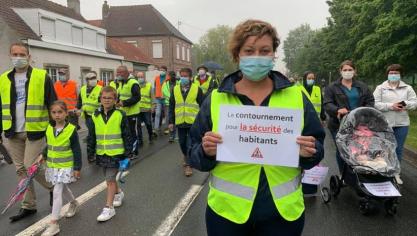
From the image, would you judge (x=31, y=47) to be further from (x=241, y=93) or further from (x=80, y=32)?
(x=241, y=93)

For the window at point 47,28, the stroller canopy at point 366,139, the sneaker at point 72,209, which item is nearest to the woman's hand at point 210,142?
the stroller canopy at point 366,139

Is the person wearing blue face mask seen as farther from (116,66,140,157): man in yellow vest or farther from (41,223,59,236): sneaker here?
(116,66,140,157): man in yellow vest

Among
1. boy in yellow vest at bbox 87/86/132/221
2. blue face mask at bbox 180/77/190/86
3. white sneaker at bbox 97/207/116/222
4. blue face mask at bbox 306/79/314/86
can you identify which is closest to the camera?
white sneaker at bbox 97/207/116/222

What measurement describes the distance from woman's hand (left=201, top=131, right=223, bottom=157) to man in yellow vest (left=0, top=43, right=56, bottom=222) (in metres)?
3.63

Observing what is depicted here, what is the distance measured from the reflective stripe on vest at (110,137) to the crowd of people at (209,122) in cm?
1

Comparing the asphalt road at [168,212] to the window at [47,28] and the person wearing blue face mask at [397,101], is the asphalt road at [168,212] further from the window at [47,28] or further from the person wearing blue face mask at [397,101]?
the window at [47,28]

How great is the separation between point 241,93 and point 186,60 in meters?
60.9

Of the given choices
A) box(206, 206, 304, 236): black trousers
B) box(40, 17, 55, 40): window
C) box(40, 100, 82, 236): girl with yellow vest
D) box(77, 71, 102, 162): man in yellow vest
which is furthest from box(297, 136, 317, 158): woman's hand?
box(40, 17, 55, 40): window

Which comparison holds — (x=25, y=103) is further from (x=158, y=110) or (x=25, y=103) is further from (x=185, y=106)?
(x=158, y=110)

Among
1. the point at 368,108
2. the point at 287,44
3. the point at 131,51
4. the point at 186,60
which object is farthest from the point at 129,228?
the point at 287,44

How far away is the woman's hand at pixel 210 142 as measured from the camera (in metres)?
2.29

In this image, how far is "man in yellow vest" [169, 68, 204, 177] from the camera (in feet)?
25.8

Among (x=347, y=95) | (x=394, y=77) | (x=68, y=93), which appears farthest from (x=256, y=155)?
(x=68, y=93)

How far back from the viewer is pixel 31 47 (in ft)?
70.5
